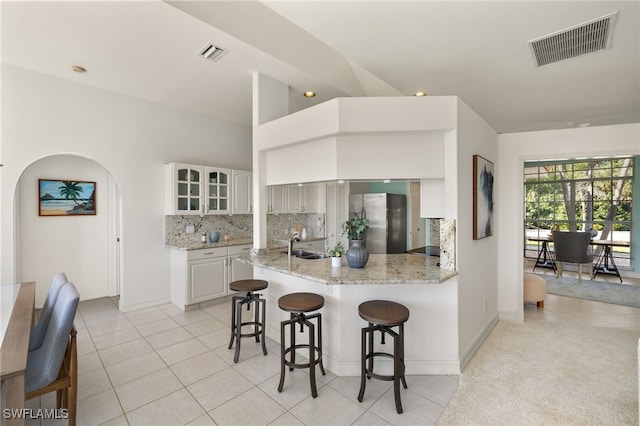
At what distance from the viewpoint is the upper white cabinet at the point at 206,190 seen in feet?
14.0

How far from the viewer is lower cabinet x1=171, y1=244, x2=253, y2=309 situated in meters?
4.07

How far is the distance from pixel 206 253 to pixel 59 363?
253 cm

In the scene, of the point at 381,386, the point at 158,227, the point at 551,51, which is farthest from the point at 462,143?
the point at 158,227

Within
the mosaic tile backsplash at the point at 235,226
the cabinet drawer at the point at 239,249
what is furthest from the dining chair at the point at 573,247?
the cabinet drawer at the point at 239,249

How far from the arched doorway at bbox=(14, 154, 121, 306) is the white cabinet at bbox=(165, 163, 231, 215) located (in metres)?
1.05

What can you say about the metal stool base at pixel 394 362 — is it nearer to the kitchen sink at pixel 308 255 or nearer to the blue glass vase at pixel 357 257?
the blue glass vase at pixel 357 257

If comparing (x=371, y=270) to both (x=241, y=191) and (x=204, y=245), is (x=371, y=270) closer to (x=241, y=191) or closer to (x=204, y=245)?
(x=204, y=245)

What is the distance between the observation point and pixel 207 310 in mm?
4141

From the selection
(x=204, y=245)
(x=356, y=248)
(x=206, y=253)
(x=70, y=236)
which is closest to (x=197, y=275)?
(x=206, y=253)

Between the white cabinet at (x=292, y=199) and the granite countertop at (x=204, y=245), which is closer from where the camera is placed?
the granite countertop at (x=204, y=245)

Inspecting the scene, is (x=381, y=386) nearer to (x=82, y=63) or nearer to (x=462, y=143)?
(x=462, y=143)

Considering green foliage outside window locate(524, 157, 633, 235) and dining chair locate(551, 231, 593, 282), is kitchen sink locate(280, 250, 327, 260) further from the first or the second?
green foliage outside window locate(524, 157, 633, 235)

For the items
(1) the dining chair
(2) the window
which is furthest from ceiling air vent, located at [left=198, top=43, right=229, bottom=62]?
(2) the window

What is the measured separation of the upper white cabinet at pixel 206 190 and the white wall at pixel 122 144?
0.30 m
